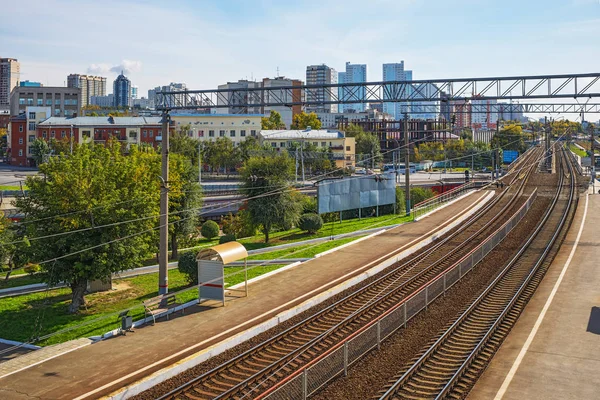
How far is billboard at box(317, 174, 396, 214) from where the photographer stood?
1660 inches

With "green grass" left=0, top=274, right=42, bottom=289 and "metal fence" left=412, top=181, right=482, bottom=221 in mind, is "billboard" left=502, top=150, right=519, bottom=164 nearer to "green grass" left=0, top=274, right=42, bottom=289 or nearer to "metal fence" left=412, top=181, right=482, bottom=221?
"metal fence" left=412, top=181, right=482, bottom=221

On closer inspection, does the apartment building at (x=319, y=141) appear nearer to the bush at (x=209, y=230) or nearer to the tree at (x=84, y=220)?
the bush at (x=209, y=230)

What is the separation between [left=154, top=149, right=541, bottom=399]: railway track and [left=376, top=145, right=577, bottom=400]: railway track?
9.48 ft

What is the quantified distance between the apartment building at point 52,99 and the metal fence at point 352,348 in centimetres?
11411

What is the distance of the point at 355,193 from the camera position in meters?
45.1

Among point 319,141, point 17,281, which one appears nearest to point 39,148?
point 319,141

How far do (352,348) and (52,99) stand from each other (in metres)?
122

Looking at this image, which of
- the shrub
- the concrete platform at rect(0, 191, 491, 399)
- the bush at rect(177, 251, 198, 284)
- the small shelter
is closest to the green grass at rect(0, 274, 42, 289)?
the shrub

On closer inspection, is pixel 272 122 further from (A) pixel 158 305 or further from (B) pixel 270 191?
(A) pixel 158 305

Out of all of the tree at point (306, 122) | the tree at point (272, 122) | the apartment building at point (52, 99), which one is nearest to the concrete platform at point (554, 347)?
the tree at point (272, 122)

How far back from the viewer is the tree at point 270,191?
37.8m

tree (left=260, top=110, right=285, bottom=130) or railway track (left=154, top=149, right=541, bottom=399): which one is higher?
tree (left=260, top=110, right=285, bottom=130)

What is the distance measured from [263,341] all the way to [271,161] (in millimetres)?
22156

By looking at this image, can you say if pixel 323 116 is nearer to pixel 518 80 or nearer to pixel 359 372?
pixel 518 80
